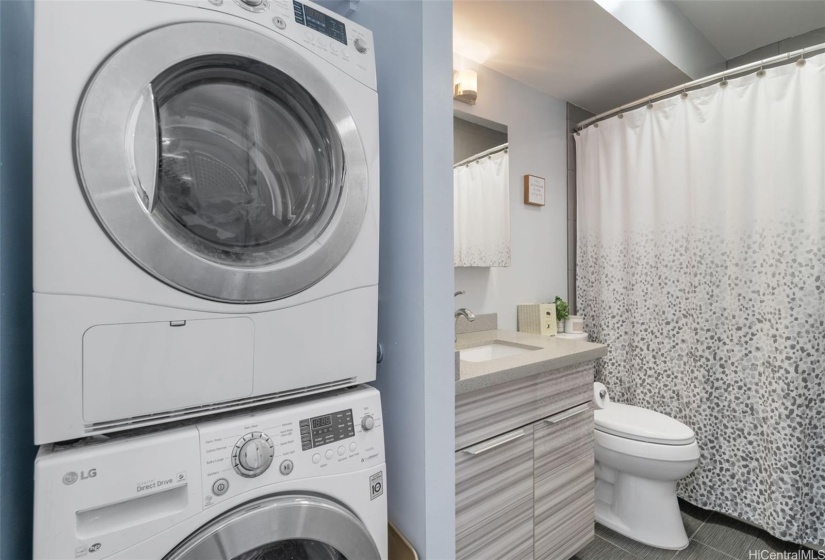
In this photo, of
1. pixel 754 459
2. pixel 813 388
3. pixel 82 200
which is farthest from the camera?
pixel 754 459

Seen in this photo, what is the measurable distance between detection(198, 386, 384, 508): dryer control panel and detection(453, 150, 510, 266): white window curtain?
1.26 m

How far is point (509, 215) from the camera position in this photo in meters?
2.18

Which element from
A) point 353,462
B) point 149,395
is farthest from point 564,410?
point 149,395

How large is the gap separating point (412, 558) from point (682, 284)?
76.5 inches

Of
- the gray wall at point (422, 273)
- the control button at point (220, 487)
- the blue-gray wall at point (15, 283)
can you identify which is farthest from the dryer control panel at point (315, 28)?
the control button at point (220, 487)

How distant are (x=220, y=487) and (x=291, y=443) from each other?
0.44ft

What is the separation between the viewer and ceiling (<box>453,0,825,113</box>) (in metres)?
1.71

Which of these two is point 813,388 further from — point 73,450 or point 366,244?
point 73,450

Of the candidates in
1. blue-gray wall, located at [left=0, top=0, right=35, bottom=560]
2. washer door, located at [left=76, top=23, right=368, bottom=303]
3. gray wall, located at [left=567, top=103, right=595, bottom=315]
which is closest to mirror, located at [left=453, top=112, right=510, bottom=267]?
gray wall, located at [left=567, top=103, right=595, bottom=315]

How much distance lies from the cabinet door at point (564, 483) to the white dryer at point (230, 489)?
0.83 metres

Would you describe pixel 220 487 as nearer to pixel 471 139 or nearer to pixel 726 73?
pixel 471 139

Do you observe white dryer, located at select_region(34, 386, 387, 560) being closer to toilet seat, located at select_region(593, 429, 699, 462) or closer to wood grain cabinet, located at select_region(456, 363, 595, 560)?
wood grain cabinet, located at select_region(456, 363, 595, 560)

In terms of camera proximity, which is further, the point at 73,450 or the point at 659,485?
the point at 659,485
